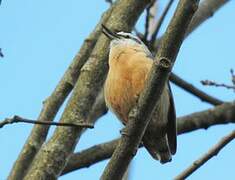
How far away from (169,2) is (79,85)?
5.19 ft

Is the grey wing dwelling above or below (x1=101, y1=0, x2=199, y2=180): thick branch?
below

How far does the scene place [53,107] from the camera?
416cm

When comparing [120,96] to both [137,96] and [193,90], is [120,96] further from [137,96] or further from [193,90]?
[193,90]

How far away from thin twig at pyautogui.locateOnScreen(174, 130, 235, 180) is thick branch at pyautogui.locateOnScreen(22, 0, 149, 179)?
0.85m

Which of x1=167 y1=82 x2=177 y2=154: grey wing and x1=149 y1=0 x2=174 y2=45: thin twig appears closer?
x1=167 y1=82 x2=177 y2=154: grey wing

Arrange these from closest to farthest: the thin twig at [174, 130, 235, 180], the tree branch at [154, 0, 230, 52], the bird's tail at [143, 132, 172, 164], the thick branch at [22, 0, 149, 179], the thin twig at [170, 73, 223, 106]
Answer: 1. the thin twig at [174, 130, 235, 180]
2. the thick branch at [22, 0, 149, 179]
3. the bird's tail at [143, 132, 172, 164]
4. the thin twig at [170, 73, 223, 106]
5. the tree branch at [154, 0, 230, 52]

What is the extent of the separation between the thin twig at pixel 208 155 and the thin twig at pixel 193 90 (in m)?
2.41

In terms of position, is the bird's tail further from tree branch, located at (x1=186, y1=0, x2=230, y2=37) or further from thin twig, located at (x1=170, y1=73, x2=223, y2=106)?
tree branch, located at (x1=186, y1=0, x2=230, y2=37)

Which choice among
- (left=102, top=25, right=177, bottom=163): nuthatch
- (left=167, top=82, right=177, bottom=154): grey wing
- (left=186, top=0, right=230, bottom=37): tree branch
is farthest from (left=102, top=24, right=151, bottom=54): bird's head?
(left=186, top=0, right=230, bottom=37): tree branch

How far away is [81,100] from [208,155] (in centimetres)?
108

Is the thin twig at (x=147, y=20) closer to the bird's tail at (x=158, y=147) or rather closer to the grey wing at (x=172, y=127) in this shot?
the grey wing at (x=172, y=127)

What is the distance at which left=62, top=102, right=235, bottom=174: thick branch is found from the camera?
4.79 metres

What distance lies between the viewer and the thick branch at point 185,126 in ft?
15.7

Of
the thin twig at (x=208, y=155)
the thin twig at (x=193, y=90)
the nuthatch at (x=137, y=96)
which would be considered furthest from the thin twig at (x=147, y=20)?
the thin twig at (x=208, y=155)
